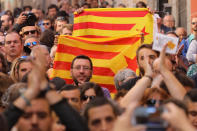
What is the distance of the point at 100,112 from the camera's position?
758 centimetres

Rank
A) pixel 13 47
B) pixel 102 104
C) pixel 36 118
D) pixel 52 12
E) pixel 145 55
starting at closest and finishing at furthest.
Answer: pixel 36 118, pixel 102 104, pixel 145 55, pixel 13 47, pixel 52 12

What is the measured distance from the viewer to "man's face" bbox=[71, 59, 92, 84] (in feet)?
37.7

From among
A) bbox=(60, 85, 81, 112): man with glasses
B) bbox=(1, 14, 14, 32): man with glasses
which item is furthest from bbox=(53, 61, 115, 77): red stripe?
bbox=(1, 14, 14, 32): man with glasses

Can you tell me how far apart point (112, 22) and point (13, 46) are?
2588 mm

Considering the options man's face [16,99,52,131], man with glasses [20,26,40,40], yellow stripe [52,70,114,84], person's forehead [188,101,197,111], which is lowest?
yellow stripe [52,70,114,84]

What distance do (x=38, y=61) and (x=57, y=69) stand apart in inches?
219

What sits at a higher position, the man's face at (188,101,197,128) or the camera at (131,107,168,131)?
the camera at (131,107,168,131)

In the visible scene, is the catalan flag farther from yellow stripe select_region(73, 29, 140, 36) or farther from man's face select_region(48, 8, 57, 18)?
man's face select_region(48, 8, 57, 18)

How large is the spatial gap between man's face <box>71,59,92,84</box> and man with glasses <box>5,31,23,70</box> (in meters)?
1.40

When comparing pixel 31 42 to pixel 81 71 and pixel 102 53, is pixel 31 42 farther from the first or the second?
pixel 81 71

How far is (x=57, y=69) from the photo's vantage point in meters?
13.0

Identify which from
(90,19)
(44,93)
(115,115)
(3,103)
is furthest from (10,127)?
(90,19)

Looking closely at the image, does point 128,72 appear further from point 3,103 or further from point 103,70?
point 3,103

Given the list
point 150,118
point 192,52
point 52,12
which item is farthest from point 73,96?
point 52,12
